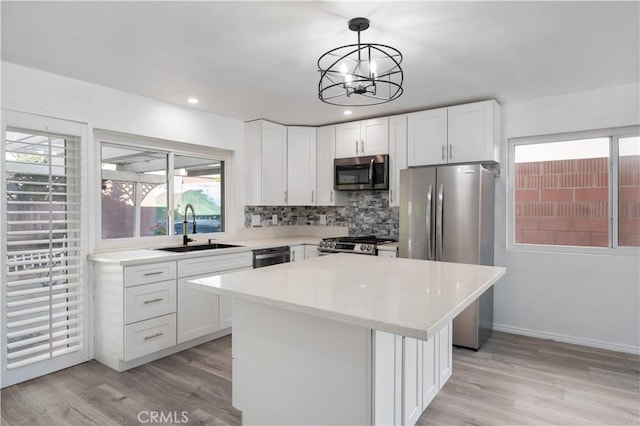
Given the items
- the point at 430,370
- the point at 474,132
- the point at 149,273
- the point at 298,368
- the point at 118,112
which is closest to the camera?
the point at 298,368

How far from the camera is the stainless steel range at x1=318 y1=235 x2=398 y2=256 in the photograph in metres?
3.81

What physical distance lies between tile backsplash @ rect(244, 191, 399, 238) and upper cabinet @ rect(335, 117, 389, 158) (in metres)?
0.57

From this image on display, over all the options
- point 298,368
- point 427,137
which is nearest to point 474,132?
point 427,137

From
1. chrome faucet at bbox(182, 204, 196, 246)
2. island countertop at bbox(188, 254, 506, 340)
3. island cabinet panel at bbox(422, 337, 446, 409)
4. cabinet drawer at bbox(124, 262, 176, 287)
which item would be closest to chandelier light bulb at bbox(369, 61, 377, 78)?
island countertop at bbox(188, 254, 506, 340)

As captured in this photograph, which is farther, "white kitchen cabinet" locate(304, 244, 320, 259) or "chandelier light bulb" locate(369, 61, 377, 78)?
"white kitchen cabinet" locate(304, 244, 320, 259)

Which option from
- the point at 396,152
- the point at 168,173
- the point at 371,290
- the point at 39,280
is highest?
the point at 396,152

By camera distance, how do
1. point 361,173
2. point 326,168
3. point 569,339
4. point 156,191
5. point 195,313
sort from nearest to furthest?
point 195,313, point 569,339, point 156,191, point 361,173, point 326,168

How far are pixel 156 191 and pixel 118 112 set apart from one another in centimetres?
86

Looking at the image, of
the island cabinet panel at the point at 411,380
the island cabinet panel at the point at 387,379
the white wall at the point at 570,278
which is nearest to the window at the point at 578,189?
the white wall at the point at 570,278

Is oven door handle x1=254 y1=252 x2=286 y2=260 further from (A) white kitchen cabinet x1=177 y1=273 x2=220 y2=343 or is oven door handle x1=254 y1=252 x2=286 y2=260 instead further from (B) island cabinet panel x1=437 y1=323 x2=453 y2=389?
(B) island cabinet panel x1=437 y1=323 x2=453 y2=389

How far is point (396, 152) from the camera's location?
13.3ft

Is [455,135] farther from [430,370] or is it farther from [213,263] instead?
[213,263]

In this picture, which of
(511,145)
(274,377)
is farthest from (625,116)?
(274,377)

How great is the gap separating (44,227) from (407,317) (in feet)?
9.31
